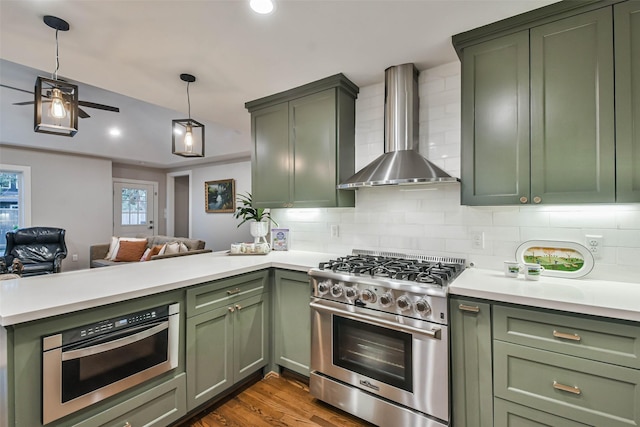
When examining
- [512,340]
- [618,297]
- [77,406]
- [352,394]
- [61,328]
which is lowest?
[352,394]

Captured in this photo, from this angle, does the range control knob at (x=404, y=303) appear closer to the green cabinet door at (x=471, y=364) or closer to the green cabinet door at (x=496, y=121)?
the green cabinet door at (x=471, y=364)

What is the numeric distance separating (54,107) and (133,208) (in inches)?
246

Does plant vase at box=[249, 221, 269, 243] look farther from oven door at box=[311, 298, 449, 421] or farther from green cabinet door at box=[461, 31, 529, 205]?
green cabinet door at box=[461, 31, 529, 205]

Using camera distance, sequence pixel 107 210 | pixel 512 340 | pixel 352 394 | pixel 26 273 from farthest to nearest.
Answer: pixel 107 210
pixel 26 273
pixel 352 394
pixel 512 340

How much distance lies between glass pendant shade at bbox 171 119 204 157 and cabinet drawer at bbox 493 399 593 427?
108 inches

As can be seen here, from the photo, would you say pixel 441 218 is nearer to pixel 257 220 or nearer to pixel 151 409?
pixel 257 220

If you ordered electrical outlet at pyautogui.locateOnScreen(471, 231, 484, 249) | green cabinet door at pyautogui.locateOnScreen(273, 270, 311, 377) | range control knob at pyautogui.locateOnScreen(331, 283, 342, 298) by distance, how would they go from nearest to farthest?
range control knob at pyautogui.locateOnScreen(331, 283, 342, 298), electrical outlet at pyautogui.locateOnScreen(471, 231, 484, 249), green cabinet door at pyautogui.locateOnScreen(273, 270, 311, 377)

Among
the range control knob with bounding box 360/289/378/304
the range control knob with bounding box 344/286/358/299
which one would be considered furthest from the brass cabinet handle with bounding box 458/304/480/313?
the range control knob with bounding box 344/286/358/299

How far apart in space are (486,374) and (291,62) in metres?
2.38

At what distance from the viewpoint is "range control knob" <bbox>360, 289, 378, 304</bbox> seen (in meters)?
1.85

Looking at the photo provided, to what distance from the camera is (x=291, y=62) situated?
7.46 feet

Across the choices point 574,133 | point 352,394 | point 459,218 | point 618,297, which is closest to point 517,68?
point 574,133

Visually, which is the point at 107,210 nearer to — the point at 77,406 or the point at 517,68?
the point at 77,406

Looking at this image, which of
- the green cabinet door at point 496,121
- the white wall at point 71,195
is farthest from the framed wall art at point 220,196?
the green cabinet door at point 496,121
